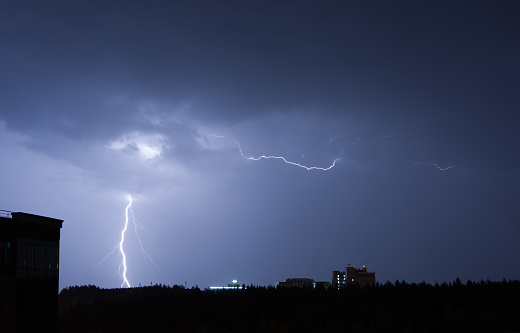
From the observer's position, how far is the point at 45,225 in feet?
133

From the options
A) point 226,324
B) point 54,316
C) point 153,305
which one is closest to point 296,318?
→ point 226,324

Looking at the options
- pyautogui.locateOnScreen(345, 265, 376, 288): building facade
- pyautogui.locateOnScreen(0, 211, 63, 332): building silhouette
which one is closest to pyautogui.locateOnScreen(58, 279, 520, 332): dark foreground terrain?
pyautogui.locateOnScreen(0, 211, 63, 332): building silhouette

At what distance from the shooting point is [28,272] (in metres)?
38.4

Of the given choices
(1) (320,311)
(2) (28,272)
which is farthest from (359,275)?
(2) (28,272)

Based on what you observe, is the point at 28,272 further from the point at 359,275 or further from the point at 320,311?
the point at 359,275

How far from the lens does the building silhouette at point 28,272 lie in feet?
120

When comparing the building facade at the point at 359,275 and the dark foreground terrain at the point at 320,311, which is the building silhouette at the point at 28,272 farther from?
the building facade at the point at 359,275

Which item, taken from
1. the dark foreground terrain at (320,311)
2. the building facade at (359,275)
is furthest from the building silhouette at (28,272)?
the building facade at (359,275)

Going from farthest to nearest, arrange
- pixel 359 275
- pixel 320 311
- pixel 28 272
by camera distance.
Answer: pixel 359 275 < pixel 320 311 < pixel 28 272

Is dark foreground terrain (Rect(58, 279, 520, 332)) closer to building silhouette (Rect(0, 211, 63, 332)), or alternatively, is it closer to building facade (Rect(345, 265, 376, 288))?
building silhouette (Rect(0, 211, 63, 332))

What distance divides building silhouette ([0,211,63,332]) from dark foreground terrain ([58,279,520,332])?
668 inches

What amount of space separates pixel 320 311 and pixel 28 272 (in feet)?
86.0

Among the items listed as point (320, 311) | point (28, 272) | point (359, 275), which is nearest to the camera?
point (28, 272)

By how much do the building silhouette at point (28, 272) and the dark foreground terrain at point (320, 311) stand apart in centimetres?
1698
